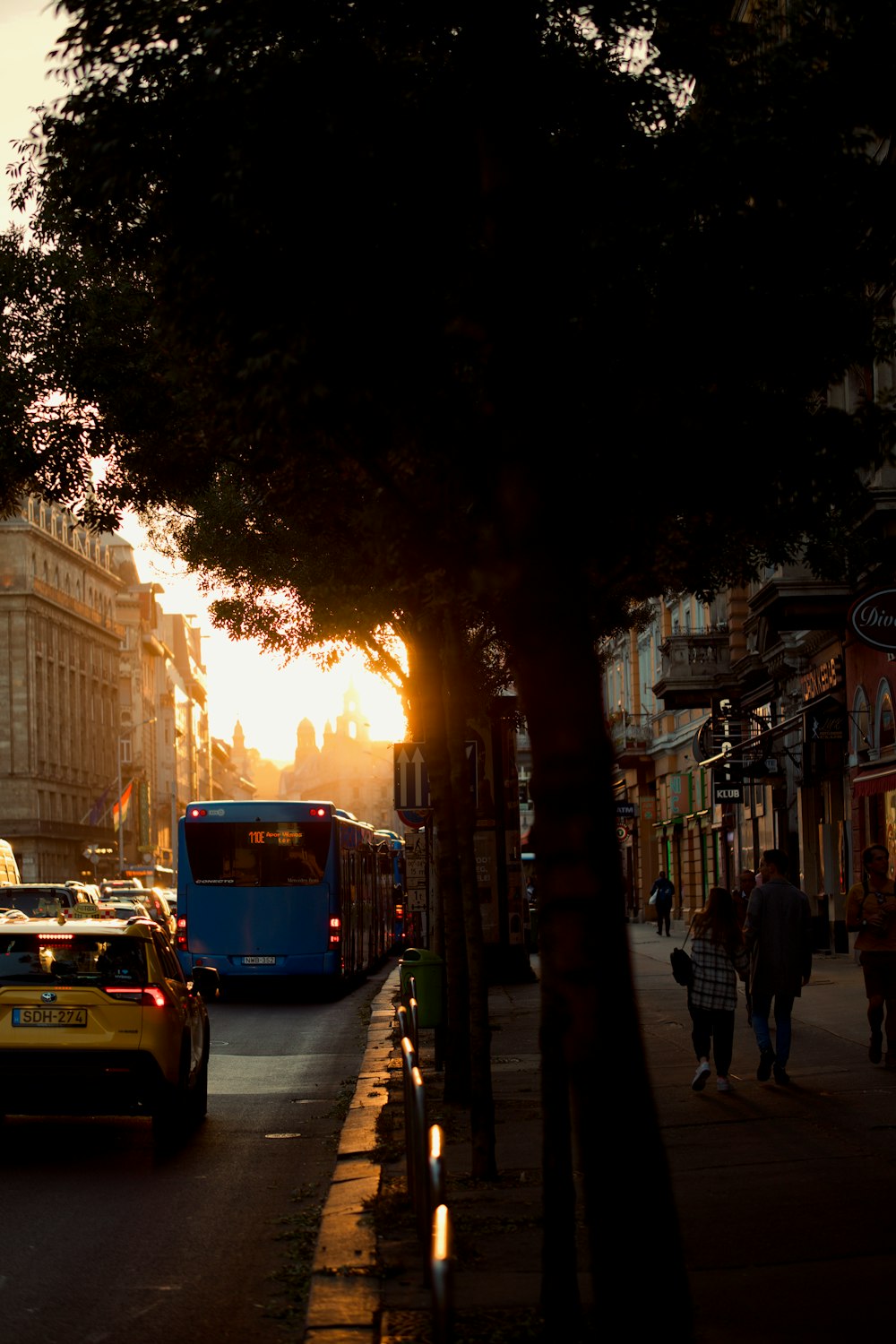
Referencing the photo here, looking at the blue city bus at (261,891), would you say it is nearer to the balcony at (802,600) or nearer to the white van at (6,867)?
the balcony at (802,600)

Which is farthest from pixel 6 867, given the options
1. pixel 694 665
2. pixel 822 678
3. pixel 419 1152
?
pixel 419 1152

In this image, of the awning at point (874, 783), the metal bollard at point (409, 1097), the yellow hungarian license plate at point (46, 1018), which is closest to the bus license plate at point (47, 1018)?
the yellow hungarian license plate at point (46, 1018)

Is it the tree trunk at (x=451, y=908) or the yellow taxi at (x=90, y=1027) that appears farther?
the tree trunk at (x=451, y=908)

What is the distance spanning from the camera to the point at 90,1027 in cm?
1274

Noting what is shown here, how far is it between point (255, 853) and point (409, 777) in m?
9.17

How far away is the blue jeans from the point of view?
48.8 feet

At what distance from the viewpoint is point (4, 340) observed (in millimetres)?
16781

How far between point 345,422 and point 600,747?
3.56 m

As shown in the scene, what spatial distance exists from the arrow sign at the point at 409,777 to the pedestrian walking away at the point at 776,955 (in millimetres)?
5686

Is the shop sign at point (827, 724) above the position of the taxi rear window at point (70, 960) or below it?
above

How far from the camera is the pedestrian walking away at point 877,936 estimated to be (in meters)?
15.7

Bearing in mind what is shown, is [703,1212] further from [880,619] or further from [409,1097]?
[880,619]

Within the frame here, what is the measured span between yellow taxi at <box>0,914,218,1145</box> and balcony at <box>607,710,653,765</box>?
5095 cm

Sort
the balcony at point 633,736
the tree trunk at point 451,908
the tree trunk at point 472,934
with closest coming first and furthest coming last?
1. the tree trunk at point 472,934
2. the tree trunk at point 451,908
3. the balcony at point 633,736
